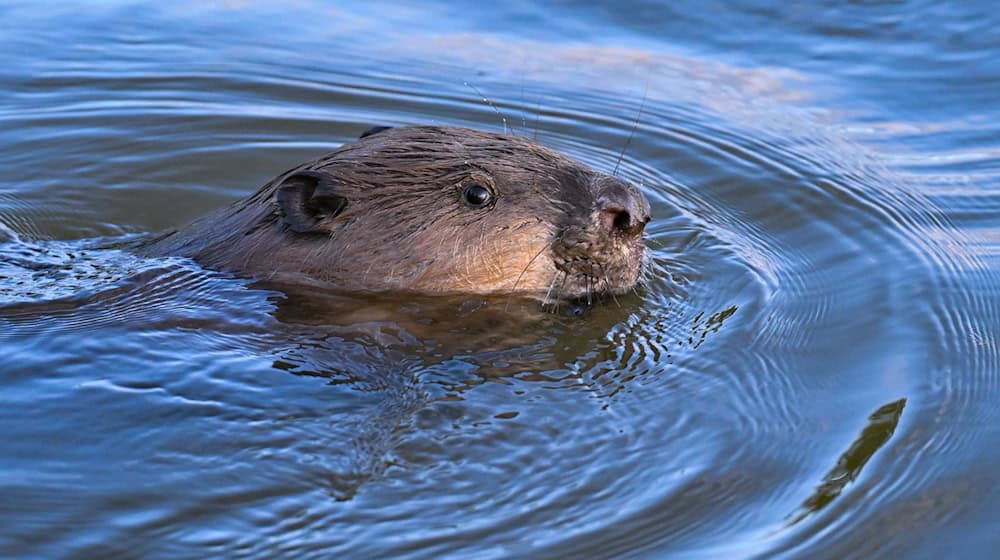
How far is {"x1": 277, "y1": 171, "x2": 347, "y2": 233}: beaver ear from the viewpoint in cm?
470

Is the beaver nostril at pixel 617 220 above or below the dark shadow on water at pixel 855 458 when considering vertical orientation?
above

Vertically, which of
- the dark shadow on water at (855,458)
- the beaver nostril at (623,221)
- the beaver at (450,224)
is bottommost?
the dark shadow on water at (855,458)

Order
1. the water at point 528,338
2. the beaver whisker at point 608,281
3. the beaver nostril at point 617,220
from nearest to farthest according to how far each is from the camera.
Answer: the water at point 528,338 < the beaver nostril at point 617,220 < the beaver whisker at point 608,281

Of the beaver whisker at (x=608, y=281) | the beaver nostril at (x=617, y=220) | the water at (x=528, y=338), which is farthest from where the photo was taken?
the beaver whisker at (x=608, y=281)

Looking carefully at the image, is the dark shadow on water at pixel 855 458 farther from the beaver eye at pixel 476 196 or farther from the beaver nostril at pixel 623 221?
the beaver eye at pixel 476 196

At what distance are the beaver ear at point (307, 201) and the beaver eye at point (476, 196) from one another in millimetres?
447

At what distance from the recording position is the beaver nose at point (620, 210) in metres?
4.65

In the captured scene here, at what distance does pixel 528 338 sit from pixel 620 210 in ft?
1.86

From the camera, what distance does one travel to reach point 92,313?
4.68 m

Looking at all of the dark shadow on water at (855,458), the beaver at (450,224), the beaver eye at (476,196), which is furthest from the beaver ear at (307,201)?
the dark shadow on water at (855,458)

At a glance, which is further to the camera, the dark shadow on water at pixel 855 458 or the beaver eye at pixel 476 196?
the beaver eye at pixel 476 196

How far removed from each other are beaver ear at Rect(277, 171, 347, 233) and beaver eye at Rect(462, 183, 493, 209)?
447mm

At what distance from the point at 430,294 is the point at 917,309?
1.84 m

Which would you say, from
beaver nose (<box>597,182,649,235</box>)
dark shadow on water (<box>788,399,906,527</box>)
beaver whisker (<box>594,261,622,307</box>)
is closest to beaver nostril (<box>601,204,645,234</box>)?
beaver nose (<box>597,182,649,235</box>)
